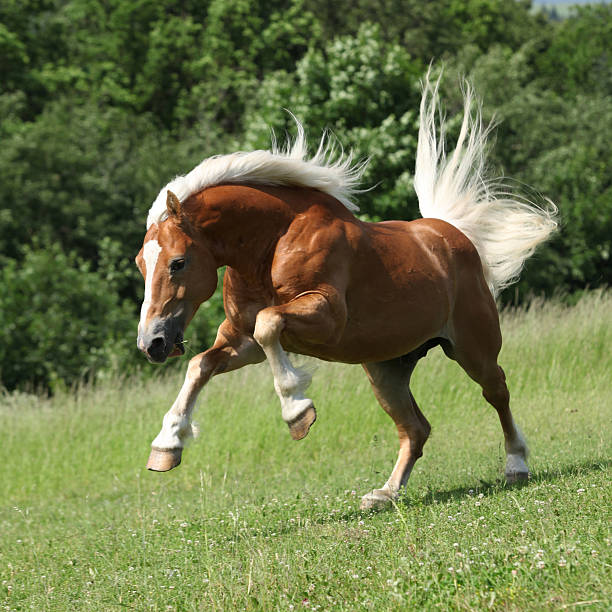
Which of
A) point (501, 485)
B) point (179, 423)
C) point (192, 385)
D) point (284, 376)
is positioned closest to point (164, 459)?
point (179, 423)

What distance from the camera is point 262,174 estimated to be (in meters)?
6.07

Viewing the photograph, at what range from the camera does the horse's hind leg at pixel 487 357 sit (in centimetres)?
691

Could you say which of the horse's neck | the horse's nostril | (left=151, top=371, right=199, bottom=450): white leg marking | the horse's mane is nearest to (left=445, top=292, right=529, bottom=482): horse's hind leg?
the horse's mane

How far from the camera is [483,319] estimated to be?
22.9 feet

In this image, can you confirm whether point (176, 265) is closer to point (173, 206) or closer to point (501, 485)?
point (173, 206)

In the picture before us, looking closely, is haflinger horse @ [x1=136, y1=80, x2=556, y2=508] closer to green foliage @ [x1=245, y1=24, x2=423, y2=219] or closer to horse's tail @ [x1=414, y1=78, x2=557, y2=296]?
horse's tail @ [x1=414, y1=78, x2=557, y2=296]

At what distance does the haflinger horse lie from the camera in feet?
18.4

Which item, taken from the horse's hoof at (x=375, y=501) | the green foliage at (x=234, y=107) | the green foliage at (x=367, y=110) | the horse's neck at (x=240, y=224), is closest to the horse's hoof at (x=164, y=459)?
the horse's neck at (x=240, y=224)

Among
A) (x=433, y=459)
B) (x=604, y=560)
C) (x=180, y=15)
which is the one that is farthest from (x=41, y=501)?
(x=180, y=15)

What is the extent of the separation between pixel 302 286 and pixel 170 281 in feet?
2.63

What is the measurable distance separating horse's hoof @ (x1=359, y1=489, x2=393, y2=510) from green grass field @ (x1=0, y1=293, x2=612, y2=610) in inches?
Result: 4.3

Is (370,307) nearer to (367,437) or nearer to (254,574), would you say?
(254,574)

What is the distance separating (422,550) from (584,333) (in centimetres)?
885

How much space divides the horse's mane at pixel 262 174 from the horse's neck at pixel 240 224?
0.30ft
